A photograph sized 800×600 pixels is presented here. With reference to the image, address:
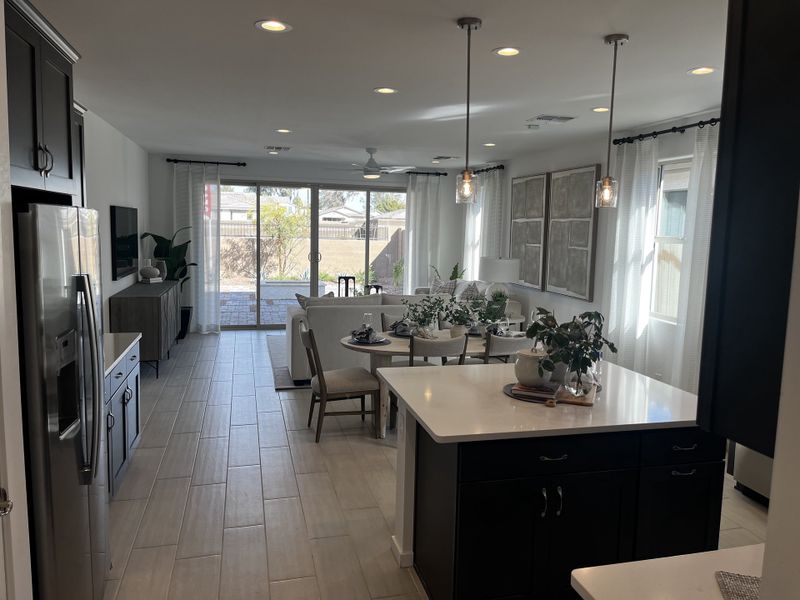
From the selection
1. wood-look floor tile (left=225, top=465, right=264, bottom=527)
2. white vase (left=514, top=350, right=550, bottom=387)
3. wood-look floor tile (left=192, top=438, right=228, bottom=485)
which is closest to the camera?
white vase (left=514, top=350, right=550, bottom=387)

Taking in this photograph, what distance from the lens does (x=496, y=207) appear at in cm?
870

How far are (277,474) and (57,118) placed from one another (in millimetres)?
2505

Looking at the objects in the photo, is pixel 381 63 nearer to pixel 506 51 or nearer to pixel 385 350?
pixel 506 51

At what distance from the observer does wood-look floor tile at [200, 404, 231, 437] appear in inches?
185

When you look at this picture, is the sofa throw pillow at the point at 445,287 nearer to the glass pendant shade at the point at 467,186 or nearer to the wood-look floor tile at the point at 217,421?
the wood-look floor tile at the point at 217,421

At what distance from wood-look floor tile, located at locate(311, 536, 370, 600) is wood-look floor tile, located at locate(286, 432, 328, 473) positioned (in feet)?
3.06

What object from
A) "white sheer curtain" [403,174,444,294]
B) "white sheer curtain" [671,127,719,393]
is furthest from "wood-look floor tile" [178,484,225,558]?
"white sheer curtain" [403,174,444,294]

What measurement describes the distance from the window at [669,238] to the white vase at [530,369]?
10.6 feet

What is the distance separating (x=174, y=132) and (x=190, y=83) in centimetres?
251

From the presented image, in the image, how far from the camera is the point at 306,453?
4.33 meters

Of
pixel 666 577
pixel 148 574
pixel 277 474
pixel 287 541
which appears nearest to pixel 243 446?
pixel 277 474

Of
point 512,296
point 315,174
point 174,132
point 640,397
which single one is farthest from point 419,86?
point 315,174

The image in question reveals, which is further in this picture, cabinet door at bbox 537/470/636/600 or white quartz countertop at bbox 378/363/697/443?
cabinet door at bbox 537/470/636/600

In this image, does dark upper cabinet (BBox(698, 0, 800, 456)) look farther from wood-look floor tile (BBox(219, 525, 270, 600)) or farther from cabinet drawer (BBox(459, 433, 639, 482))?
wood-look floor tile (BBox(219, 525, 270, 600))
